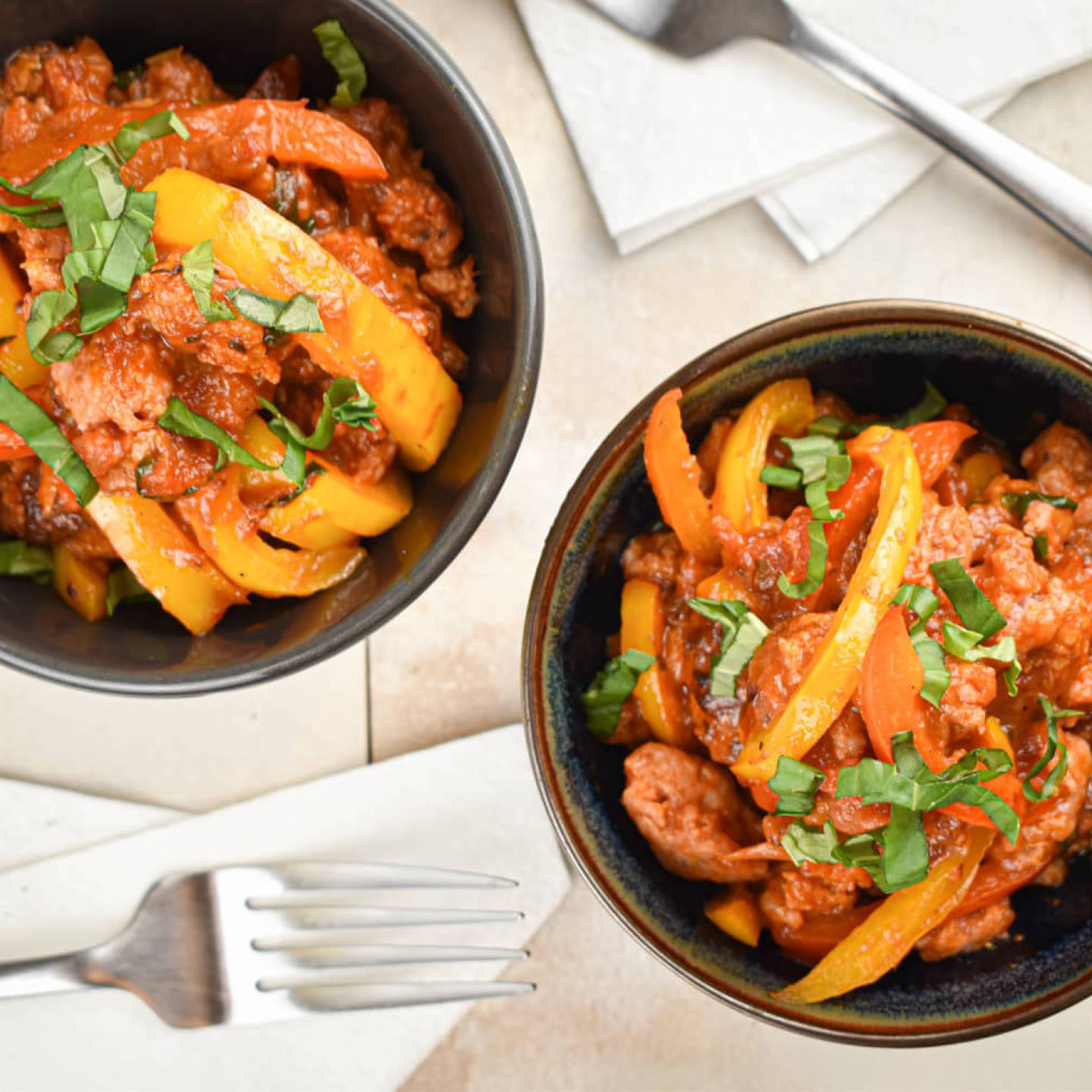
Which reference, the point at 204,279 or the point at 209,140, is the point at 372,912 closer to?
the point at 204,279

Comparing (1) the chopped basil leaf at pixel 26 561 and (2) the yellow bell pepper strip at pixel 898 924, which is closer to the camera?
(2) the yellow bell pepper strip at pixel 898 924

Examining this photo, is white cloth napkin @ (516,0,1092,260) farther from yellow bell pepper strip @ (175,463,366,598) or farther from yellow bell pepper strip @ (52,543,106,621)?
yellow bell pepper strip @ (52,543,106,621)

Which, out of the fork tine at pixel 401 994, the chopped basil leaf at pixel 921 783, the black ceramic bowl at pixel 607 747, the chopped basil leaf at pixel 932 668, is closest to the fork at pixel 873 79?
the black ceramic bowl at pixel 607 747

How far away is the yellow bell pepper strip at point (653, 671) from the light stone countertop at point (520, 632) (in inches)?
19.0

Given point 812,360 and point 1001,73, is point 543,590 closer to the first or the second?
point 812,360

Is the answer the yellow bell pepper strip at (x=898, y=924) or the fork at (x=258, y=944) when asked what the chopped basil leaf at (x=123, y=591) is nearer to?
the fork at (x=258, y=944)

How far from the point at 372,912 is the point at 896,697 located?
3.91 feet

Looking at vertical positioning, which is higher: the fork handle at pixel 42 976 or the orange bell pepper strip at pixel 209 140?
the orange bell pepper strip at pixel 209 140

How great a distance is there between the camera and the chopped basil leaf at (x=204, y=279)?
5.42ft

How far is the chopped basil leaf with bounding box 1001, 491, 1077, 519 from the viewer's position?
1894 millimetres

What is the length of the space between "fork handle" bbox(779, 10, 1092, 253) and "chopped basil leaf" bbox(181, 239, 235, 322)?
53.0 inches

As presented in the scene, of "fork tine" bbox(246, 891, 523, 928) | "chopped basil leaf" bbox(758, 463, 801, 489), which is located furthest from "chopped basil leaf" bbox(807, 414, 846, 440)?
"fork tine" bbox(246, 891, 523, 928)

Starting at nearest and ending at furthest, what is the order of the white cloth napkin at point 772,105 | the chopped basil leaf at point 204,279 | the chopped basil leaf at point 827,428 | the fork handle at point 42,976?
the chopped basil leaf at point 204,279, the chopped basil leaf at point 827,428, the fork handle at point 42,976, the white cloth napkin at point 772,105

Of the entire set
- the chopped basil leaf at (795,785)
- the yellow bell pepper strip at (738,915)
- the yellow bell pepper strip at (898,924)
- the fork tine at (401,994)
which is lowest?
the fork tine at (401,994)
